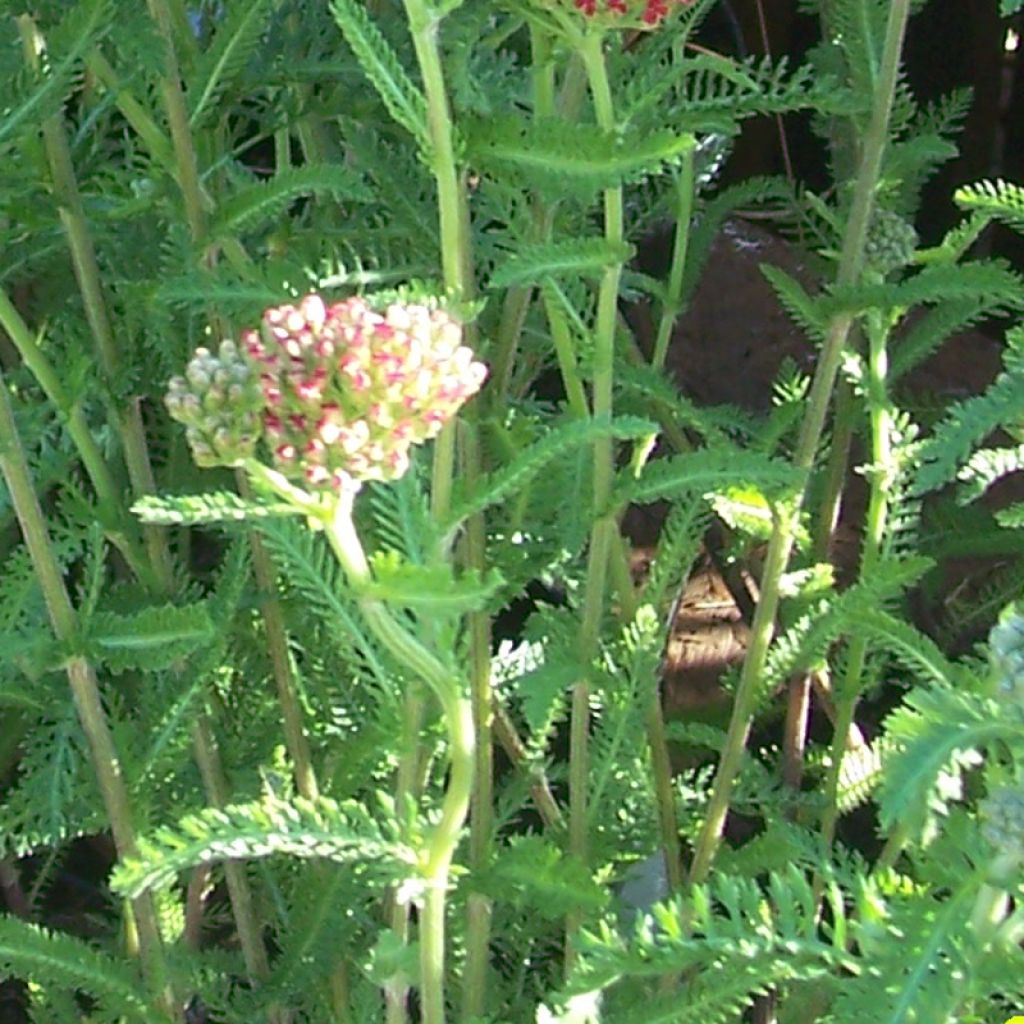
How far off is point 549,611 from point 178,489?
222mm

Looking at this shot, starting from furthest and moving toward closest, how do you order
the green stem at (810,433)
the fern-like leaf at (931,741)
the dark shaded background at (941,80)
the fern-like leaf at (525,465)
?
the dark shaded background at (941,80), the green stem at (810,433), the fern-like leaf at (525,465), the fern-like leaf at (931,741)

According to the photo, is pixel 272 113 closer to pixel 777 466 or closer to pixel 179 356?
pixel 179 356

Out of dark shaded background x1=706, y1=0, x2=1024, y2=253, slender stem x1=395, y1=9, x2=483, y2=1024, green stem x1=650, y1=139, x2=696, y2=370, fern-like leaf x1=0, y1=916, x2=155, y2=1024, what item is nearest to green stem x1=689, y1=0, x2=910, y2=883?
green stem x1=650, y1=139, x2=696, y2=370

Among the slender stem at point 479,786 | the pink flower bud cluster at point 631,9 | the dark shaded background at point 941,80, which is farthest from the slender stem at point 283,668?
the dark shaded background at point 941,80

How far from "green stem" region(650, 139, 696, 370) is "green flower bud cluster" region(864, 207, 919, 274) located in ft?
0.37

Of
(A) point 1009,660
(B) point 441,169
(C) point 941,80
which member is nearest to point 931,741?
(A) point 1009,660

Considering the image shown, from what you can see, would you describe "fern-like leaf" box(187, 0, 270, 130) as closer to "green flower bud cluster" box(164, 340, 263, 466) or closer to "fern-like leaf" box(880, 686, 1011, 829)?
"green flower bud cluster" box(164, 340, 263, 466)

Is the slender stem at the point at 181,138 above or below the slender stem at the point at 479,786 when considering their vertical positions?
above

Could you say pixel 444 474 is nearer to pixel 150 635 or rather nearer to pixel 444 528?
pixel 444 528

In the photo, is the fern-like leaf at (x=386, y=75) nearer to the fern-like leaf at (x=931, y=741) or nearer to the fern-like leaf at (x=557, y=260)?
the fern-like leaf at (x=557, y=260)

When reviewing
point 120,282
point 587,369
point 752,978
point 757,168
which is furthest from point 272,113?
point 757,168

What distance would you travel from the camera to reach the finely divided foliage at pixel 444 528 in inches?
23.2

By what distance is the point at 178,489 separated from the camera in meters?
0.87

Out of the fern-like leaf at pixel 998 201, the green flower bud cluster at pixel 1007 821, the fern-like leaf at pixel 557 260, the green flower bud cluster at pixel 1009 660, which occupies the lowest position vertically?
the green flower bud cluster at pixel 1007 821
